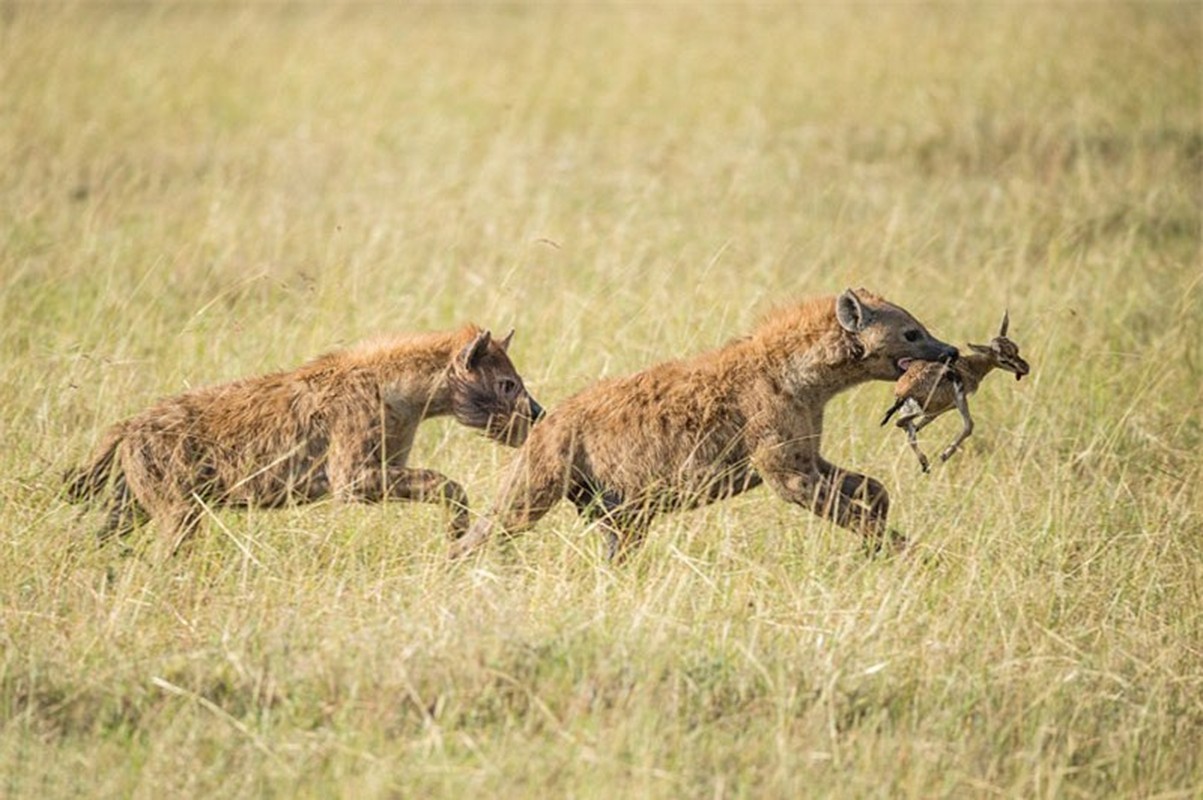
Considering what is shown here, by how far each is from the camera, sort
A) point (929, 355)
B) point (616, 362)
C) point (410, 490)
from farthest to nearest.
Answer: point (616, 362), point (929, 355), point (410, 490)

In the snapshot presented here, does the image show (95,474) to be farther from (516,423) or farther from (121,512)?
(516,423)

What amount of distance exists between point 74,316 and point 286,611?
3.52 meters

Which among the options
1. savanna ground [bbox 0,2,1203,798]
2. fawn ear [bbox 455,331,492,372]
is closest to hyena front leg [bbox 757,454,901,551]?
savanna ground [bbox 0,2,1203,798]

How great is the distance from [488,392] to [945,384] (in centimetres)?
150

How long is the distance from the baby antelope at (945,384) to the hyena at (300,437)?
130cm

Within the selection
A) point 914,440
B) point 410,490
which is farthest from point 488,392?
point 914,440

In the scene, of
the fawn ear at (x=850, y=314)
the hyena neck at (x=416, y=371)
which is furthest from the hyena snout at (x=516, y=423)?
the fawn ear at (x=850, y=314)

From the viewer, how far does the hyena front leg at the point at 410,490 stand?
237 inches

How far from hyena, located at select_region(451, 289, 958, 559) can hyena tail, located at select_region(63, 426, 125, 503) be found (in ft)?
3.79

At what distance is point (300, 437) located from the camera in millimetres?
6137

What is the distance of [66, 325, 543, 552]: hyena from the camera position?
19.7ft

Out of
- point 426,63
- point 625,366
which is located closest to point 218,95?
point 426,63

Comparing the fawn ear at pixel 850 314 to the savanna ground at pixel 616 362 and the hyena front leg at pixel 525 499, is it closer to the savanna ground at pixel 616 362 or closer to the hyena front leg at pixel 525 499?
the savanna ground at pixel 616 362

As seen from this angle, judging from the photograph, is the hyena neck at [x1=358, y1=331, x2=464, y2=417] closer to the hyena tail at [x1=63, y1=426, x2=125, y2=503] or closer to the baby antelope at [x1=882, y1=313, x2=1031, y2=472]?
the hyena tail at [x1=63, y1=426, x2=125, y2=503]
